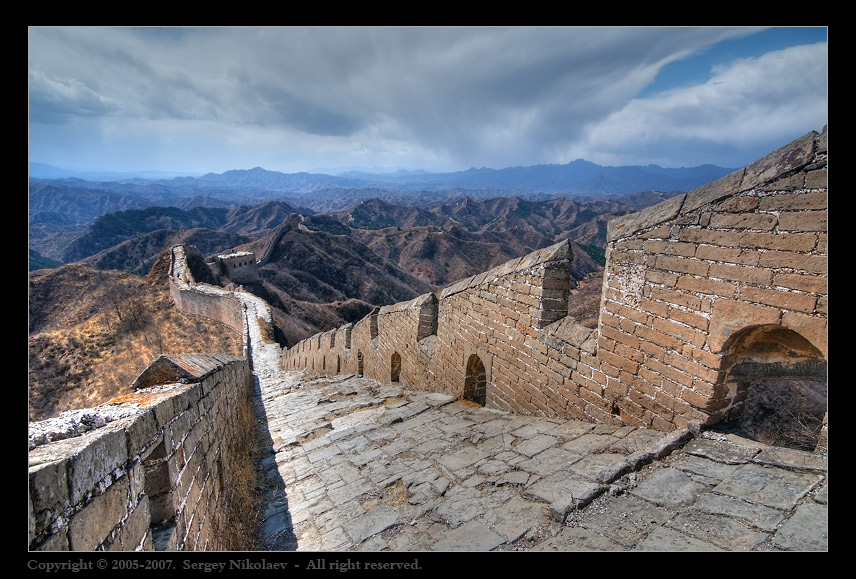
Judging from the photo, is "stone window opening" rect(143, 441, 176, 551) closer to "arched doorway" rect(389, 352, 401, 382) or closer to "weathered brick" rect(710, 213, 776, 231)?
"weathered brick" rect(710, 213, 776, 231)

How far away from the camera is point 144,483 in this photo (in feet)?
6.86

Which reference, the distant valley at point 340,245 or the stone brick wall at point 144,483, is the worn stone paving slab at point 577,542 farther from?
the distant valley at point 340,245

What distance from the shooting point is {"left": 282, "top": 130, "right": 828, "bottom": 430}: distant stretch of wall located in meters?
2.59

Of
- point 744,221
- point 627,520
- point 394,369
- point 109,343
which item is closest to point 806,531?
point 627,520

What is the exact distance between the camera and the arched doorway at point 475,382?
5.99 meters

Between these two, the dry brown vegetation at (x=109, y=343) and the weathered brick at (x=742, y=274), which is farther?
the dry brown vegetation at (x=109, y=343)

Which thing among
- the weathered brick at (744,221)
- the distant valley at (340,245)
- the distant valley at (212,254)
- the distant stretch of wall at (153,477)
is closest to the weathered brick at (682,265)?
the weathered brick at (744,221)

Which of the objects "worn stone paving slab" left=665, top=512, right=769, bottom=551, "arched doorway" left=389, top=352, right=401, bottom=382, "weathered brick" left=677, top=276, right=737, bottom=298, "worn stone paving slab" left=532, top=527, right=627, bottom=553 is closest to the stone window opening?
"worn stone paving slab" left=532, top=527, right=627, bottom=553

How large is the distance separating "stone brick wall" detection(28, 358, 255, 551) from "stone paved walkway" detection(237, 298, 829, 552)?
73cm

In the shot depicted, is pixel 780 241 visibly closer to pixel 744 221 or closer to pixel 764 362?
pixel 744 221

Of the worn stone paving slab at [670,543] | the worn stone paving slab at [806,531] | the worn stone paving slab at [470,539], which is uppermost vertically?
the worn stone paving slab at [806,531]

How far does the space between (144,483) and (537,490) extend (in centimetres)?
250

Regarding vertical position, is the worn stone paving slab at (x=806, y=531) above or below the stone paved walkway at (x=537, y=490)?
above

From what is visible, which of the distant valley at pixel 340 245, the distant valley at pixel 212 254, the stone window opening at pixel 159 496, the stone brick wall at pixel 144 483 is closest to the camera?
the stone brick wall at pixel 144 483
